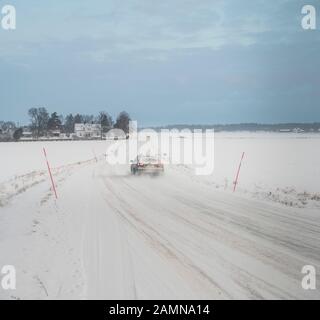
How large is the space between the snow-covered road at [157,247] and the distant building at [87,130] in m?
86.4

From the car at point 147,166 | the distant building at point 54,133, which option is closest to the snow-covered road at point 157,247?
the car at point 147,166

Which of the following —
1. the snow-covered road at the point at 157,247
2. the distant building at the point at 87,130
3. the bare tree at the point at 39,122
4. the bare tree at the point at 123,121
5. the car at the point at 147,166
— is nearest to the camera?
the snow-covered road at the point at 157,247

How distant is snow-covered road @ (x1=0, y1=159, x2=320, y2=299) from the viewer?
6.64m

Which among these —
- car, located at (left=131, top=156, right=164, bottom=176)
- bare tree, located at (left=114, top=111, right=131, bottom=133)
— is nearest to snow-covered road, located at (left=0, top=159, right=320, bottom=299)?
car, located at (left=131, top=156, right=164, bottom=176)

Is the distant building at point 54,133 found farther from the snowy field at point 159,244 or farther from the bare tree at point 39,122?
the snowy field at point 159,244

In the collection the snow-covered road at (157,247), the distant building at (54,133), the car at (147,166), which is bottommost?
the snow-covered road at (157,247)

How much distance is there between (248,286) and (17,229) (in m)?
6.20

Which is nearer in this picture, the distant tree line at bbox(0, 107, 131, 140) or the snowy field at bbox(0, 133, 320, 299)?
the snowy field at bbox(0, 133, 320, 299)

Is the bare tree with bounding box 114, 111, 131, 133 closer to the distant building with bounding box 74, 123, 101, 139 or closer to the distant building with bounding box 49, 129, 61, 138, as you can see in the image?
the distant building with bounding box 74, 123, 101, 139

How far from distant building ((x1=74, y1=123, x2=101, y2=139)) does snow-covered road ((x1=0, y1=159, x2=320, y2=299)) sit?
86423 mm

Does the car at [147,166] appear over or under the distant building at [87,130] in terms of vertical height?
under

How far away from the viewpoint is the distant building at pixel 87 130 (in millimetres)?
100375
